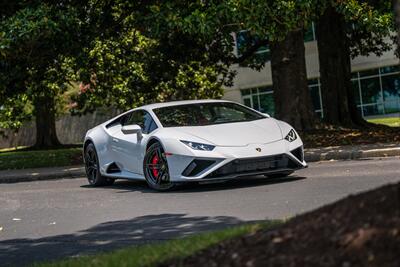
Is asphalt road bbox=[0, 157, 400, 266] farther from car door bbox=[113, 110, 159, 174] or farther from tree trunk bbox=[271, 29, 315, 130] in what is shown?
tree trunk bbox=[271, 29, 315, 130]

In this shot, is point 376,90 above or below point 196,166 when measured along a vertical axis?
above

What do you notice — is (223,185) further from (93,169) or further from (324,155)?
(324,155)

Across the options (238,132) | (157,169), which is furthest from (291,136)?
(157,169)

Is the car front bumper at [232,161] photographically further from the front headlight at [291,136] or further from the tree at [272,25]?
the tree at [272,25]

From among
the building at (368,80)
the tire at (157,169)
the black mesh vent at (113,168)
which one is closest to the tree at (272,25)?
the black mesh vent at (113,168)

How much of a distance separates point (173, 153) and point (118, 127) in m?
2.42

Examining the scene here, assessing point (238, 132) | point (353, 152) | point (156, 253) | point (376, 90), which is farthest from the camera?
point (376, 90)

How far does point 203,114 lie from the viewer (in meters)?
11.8

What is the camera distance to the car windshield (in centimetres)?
1156

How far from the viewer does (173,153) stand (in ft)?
35.1

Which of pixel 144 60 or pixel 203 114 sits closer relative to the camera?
pixel 203 114

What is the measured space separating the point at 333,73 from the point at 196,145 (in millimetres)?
13179

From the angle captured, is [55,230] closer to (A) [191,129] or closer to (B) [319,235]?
(A) [191,129]

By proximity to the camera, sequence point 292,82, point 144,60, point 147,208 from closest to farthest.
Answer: point 147,208 → point 292,82 → point 144,60
